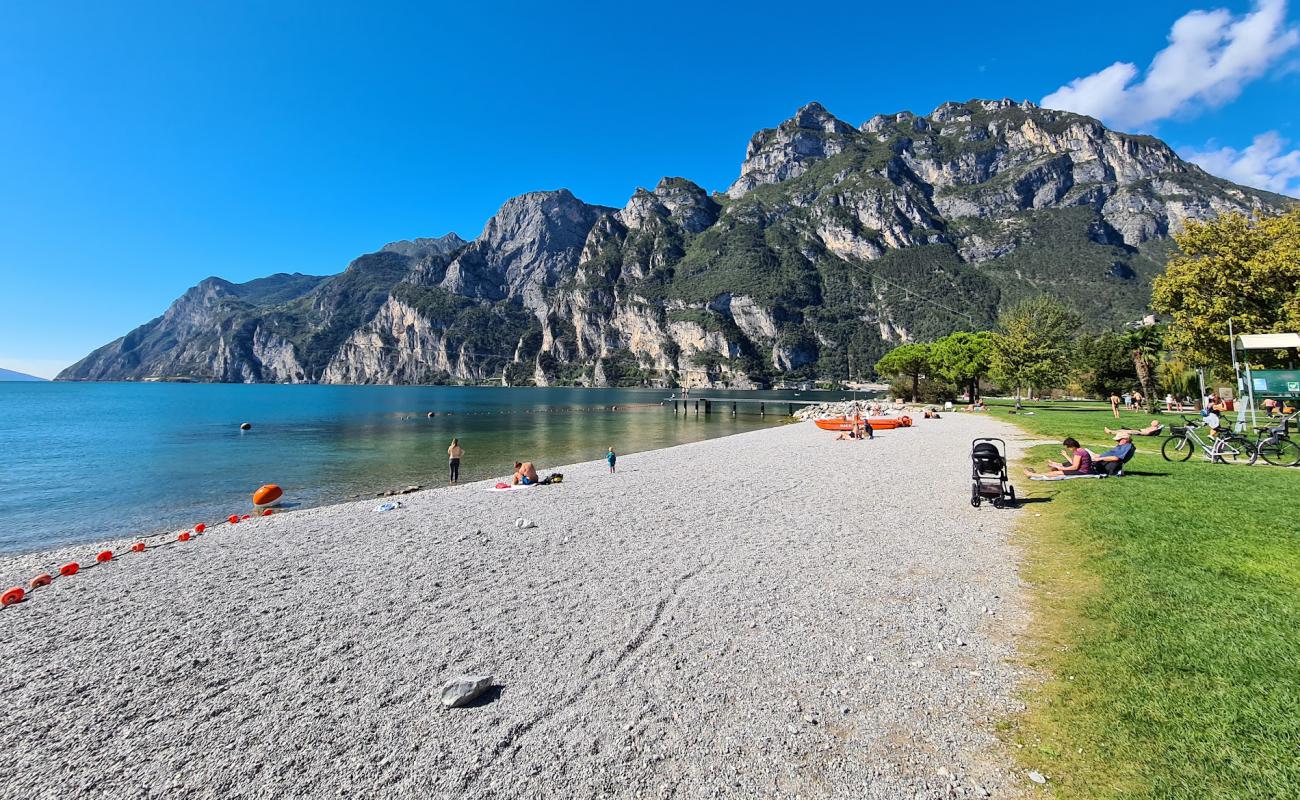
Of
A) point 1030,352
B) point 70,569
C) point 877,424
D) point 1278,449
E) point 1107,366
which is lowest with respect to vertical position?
point 877,424

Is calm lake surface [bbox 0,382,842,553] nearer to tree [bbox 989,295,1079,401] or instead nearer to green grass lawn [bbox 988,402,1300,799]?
green grass lawn [bbox 988,402,1300,799]

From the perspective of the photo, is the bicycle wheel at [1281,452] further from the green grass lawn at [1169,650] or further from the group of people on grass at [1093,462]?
the green grass lawn at [1169,650]

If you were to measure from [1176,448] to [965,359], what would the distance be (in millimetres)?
45365

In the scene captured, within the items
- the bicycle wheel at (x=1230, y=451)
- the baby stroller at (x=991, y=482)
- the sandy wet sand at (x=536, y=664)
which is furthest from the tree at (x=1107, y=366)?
the sandy wet sand at (x=536, y=664)

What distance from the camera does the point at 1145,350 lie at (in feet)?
161

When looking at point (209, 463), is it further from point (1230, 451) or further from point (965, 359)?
point (965, 359)

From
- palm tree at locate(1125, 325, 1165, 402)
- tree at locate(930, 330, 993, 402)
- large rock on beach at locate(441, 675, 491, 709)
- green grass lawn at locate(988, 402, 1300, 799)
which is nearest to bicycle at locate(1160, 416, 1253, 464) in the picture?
green grass lawn at locate(988, 402, 1300, 799)

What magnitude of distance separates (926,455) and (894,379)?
57.6 m

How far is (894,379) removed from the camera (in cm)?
7250

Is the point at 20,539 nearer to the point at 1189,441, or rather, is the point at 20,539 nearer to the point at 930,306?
the point at 1189,441

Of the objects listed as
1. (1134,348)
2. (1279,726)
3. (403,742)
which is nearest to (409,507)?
(403,742)

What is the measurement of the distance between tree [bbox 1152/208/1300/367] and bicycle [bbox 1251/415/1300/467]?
1071cm

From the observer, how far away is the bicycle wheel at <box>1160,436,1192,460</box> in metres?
13.6

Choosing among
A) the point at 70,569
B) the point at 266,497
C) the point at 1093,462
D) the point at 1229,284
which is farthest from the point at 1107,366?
the point at 70,569
